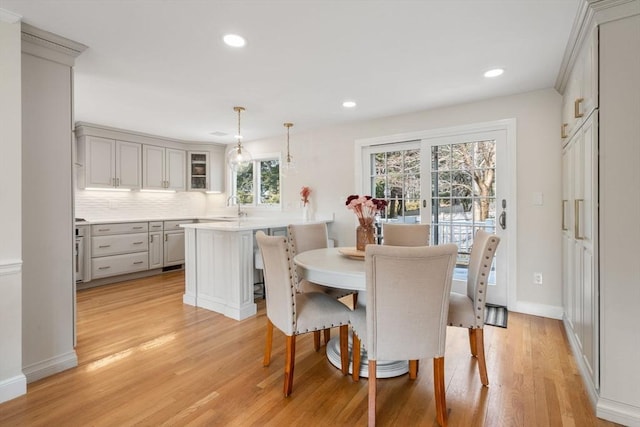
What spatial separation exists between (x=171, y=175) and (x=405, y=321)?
517 cm

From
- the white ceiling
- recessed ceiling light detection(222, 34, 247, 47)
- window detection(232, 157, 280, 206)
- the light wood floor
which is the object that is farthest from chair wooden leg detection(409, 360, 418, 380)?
window detection(232, 157, 280, 206)

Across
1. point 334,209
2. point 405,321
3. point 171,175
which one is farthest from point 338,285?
point 171,175

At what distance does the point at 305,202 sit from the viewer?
4.85 meters

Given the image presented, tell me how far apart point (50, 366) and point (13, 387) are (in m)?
0.27

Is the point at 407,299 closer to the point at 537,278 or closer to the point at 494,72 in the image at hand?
the point at 494,72

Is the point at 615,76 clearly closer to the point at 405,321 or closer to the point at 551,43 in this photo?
the point at 551,43

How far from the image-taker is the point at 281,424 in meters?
1.65

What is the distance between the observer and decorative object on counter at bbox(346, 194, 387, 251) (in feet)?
7.99

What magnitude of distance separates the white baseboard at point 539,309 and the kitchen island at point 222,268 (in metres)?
2.71

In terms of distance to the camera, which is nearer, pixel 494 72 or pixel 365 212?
pixel 365 212

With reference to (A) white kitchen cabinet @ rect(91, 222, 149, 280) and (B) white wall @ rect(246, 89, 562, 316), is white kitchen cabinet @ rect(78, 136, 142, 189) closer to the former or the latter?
(A) white kitchen cabinet @ rect(91, 222, 149, 280)

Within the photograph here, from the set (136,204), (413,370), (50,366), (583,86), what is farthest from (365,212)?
(136,204)

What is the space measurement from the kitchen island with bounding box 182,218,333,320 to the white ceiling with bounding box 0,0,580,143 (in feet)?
4.68

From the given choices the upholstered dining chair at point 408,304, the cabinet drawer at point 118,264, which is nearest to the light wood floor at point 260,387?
the upholstered dining chair at point 408,304
